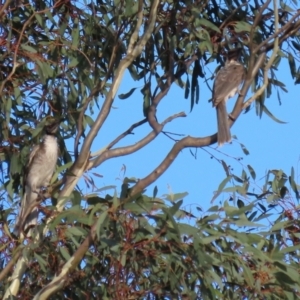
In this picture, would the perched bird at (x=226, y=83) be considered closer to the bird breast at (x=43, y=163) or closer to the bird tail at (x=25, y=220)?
the bird breast at (x=43, y=163)

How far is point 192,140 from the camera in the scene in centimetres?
418

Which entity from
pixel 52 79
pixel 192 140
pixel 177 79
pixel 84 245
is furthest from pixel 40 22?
pixel 84 245

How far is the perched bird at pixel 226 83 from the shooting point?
211 inches

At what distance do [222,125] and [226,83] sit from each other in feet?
3.29

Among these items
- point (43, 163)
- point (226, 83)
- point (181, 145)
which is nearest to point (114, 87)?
point (181, 145)

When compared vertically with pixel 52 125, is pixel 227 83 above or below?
above

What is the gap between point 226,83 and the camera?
20.0 feet

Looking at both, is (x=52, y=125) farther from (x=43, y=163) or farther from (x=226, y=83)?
(x=226, y=83)

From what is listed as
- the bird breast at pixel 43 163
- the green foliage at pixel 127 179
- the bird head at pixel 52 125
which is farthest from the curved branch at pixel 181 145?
the bird breast at pixel 43 163

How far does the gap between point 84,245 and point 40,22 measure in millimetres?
1494

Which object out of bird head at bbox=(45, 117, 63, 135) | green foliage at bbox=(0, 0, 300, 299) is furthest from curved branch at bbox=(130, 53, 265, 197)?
bird head at bbox=(45, 117, 63, 135)

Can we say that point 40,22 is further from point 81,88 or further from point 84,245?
point 84,245

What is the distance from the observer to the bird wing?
19.0 ft

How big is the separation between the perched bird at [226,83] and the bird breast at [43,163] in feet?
3.11
